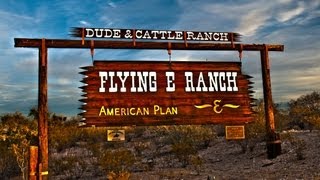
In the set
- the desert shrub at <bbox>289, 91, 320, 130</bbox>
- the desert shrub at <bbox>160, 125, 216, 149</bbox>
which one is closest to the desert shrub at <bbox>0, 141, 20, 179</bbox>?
the desert shrub at <bbox>160, 125, 216, 149</bbox>

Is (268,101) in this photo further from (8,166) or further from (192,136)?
(8,166)

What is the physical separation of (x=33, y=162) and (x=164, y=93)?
4.71m

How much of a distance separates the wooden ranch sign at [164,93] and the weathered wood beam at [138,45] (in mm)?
595

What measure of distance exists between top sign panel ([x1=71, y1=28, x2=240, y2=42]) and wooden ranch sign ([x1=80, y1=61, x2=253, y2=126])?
875mm

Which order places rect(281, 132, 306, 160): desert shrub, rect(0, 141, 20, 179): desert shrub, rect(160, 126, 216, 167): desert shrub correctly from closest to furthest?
1. rect(281, 132, 306, 160): desert shrub
2. rect(0, 141, 20, 179): desert shrub
3. rect(160, 126, 216, 167): desert shrub

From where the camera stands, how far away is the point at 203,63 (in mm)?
15461

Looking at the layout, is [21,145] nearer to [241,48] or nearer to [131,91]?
[131,91]

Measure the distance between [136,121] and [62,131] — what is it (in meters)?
18.0

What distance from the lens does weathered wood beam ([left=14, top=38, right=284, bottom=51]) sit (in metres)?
14.1

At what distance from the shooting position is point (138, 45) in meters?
15.1

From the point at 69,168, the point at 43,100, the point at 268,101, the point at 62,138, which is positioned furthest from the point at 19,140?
the point at 268,101

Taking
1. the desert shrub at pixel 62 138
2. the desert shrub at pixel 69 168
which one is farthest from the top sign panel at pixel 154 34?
the desert shrub at pixel 62 138

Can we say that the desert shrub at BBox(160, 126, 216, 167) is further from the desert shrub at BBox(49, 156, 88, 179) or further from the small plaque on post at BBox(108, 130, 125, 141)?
the small plaque on post at BBox(108, 130, 125, 141)

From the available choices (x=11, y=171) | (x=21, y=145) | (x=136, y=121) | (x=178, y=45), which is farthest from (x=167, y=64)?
(x=11, y=171)
